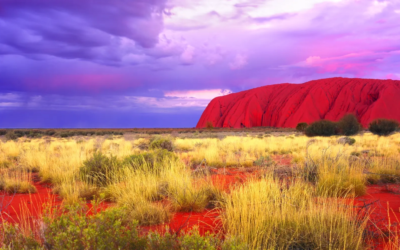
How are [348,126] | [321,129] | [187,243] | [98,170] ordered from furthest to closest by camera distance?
1. [348,126]
2. [321,129]
3. [98,170]
4. [187,243]

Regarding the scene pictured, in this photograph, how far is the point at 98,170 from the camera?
6824 millimetres

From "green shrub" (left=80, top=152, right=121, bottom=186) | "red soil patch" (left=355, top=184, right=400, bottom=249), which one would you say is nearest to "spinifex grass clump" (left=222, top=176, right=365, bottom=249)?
"red soil patch" (left=355, top=184, right=400, bottom=249)

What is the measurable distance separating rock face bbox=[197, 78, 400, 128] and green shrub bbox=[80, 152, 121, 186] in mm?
62561

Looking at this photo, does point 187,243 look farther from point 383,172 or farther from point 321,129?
point 321,129

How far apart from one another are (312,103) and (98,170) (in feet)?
221

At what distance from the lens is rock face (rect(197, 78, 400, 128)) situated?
60688 millimetres

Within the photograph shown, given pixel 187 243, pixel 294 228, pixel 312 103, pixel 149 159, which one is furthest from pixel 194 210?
pixel 312 103

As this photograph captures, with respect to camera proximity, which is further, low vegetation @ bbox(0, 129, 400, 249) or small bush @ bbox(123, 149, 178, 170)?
small bush @ bbox(123, 149, 178, 170)

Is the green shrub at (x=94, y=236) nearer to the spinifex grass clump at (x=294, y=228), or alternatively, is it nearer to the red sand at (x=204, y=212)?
the red sand at (x=204, y=212)

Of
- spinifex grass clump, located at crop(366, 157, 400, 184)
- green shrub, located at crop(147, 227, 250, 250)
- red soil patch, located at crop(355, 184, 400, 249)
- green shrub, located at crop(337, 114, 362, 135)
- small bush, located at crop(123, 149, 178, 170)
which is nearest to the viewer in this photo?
green shrub, located at crop(147, 227, 250, 250)

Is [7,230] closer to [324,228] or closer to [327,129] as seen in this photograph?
[324,228]

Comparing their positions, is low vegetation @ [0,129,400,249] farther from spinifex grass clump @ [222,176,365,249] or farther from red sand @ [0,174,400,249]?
red sand @ [0,174,400,249]

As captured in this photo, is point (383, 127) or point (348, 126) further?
point (348, 126)

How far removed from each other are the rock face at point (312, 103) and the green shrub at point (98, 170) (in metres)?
62.6
